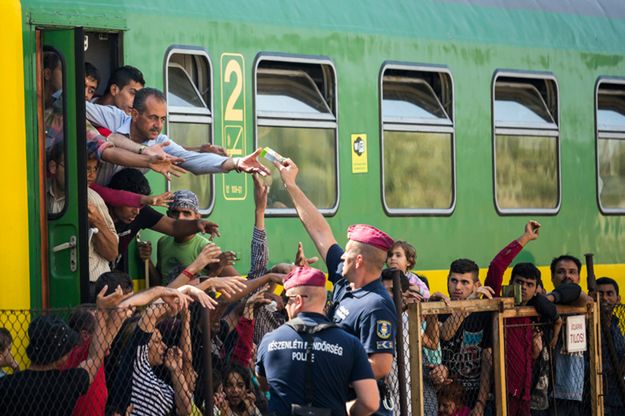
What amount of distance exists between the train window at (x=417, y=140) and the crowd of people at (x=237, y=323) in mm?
635

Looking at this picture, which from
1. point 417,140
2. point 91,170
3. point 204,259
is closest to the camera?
point 204,259

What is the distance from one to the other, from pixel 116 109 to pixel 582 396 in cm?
375

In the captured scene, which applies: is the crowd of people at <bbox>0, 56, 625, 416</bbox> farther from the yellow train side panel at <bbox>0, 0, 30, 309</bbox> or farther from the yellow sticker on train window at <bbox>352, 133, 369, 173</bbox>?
the yellow sticker on train window at <bbox>352, 133, 369, 173</bbox>

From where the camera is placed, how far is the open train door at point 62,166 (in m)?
8.48

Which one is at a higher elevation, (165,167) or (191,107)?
(191,107)

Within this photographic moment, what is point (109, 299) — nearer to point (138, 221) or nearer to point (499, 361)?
point (138, 221)

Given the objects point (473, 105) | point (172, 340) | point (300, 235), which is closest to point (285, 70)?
point (300, 235)

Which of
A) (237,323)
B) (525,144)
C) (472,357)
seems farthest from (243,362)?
(525,144)

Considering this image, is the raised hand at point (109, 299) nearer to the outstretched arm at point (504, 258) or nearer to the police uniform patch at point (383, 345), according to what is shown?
the police uniform patch at point (383, 345)

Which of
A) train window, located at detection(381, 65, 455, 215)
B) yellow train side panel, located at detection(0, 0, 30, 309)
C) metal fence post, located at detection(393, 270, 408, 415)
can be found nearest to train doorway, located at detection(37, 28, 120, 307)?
Answer: yellow train side panel, located at detection(0, 0, 30, 309)

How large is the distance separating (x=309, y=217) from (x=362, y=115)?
199cm

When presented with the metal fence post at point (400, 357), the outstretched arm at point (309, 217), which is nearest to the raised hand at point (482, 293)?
the metal fence post at point (400, 357)

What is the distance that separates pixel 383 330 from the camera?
7.54 meters

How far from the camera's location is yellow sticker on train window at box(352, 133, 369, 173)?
10484 millimetres
